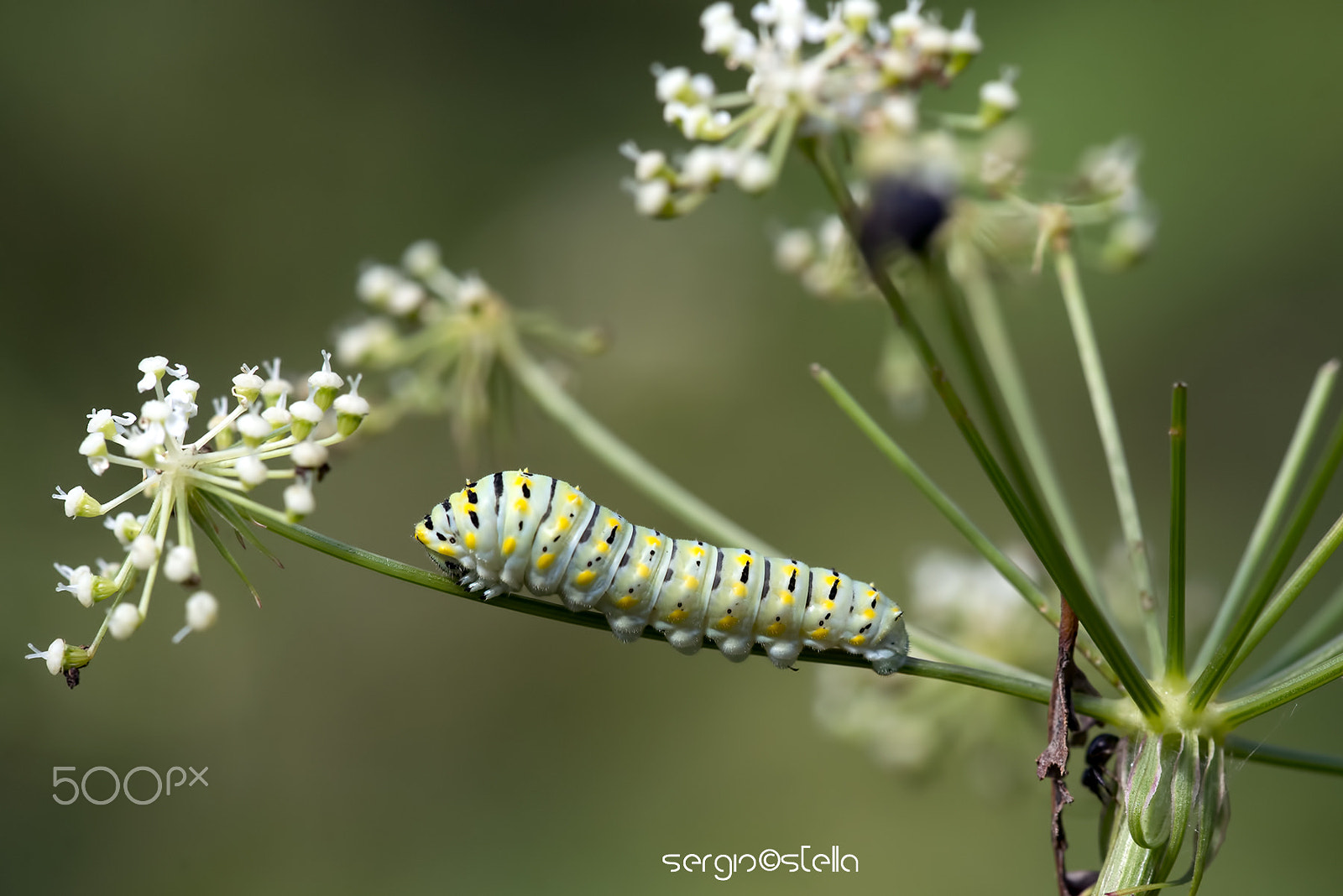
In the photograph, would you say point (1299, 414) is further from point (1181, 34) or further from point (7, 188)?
point (7, 188)

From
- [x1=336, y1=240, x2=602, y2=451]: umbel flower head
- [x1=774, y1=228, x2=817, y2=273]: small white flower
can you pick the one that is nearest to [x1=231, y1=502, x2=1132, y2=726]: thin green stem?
[x1=336, y1=240, x2=602, y2=451]: umbel flower head

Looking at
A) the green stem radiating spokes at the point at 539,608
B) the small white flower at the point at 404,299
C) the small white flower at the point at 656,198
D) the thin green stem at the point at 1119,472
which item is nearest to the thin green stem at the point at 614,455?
the small white flower at the point at 404,299

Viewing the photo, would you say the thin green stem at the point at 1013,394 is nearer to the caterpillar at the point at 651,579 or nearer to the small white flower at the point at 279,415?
the caterpillar at the point at 651,579

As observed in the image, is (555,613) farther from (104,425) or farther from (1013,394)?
(1013,394)

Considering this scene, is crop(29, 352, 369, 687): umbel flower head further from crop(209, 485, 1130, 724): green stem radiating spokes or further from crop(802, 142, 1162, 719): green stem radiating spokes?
crop(802, 142, 1162, 719): green stem radiating spokes

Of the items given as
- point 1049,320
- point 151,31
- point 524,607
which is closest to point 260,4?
point 151,31

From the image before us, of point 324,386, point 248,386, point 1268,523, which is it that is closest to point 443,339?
point 324,386
